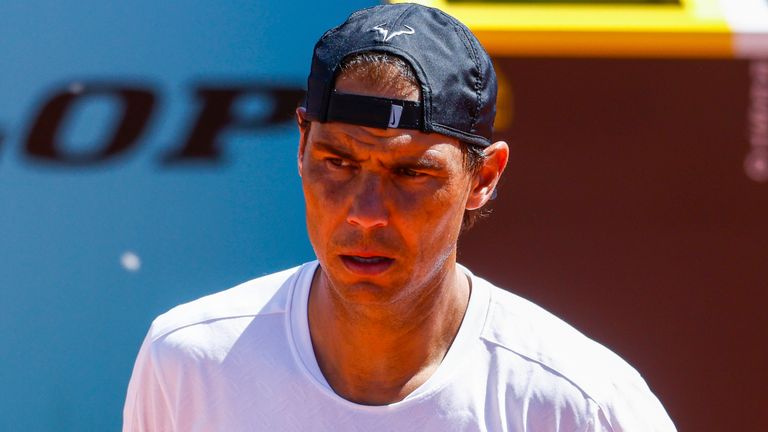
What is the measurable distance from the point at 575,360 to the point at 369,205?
1.48ft

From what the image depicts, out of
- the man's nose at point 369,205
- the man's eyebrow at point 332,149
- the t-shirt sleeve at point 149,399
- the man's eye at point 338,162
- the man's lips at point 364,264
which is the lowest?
the t-shirt sleeve at point 149,399

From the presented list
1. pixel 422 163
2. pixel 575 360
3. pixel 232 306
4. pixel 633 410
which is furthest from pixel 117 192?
pixel 633 410

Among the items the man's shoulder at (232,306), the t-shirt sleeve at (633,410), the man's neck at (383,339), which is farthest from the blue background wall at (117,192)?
the t-shirt sleeve at (633,410)

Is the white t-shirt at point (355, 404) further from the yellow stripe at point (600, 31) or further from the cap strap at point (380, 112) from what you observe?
the yellow stripe at point (600, 31)

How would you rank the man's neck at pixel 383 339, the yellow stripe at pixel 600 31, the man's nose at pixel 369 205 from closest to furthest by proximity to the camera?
the man's nose at pixel 369 205 < the man's neck at pixel 383 339 < the yellow stripe at pixel 600 31

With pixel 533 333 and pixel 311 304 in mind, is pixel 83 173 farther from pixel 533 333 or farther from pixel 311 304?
pixel 533 333

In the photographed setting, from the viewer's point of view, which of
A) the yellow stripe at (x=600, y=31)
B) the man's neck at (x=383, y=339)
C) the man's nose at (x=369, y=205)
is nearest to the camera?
the man's nose at (x=369, y=205)

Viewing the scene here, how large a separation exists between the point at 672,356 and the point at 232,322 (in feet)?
4.72

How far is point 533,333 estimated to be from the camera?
1745 mm

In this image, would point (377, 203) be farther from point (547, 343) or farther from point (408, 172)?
point (547, 343)

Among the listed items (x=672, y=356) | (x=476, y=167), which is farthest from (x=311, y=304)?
(x=672, y=356)

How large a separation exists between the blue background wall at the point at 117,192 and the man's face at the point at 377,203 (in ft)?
A: 3.41

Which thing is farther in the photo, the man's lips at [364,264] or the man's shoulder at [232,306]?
the man's shoulder at [232,306]

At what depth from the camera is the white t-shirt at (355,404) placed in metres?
1.63
